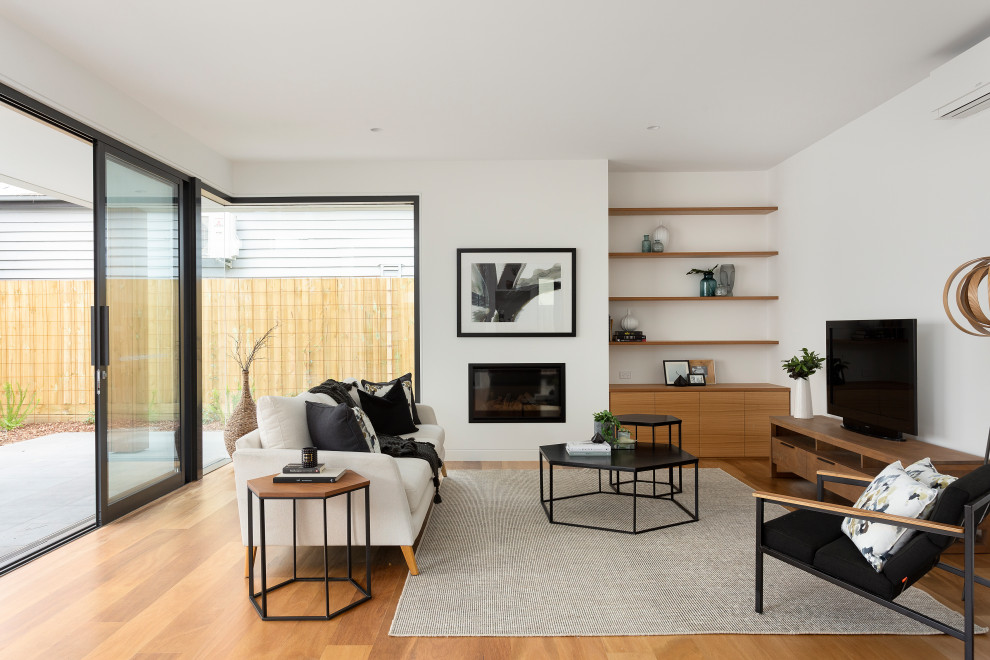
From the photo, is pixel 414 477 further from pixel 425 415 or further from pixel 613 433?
pixel 425 415

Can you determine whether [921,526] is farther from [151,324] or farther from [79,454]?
[79,454]

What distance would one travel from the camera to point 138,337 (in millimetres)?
4184

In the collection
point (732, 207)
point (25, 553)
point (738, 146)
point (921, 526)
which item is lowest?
point (25, 553)

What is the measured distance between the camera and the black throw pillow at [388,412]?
14.0 ft

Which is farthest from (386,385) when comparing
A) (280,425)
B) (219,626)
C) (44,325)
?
(44,325)

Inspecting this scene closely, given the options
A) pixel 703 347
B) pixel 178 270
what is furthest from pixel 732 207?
pixel 178 270

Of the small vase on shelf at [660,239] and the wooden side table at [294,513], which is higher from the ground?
the small vase on shelf at [660,239]

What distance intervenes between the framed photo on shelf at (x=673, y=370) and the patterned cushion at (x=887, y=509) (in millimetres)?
3499

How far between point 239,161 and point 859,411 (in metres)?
5.40

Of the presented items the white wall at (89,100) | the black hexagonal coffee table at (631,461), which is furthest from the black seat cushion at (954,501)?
the white wall at (89,100)

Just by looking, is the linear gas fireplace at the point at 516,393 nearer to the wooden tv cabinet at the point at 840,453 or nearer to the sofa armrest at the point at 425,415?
the sofa armrest at the point at 425,415

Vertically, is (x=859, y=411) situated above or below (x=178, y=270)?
below

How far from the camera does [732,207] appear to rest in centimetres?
589

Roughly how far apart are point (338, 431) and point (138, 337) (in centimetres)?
203
